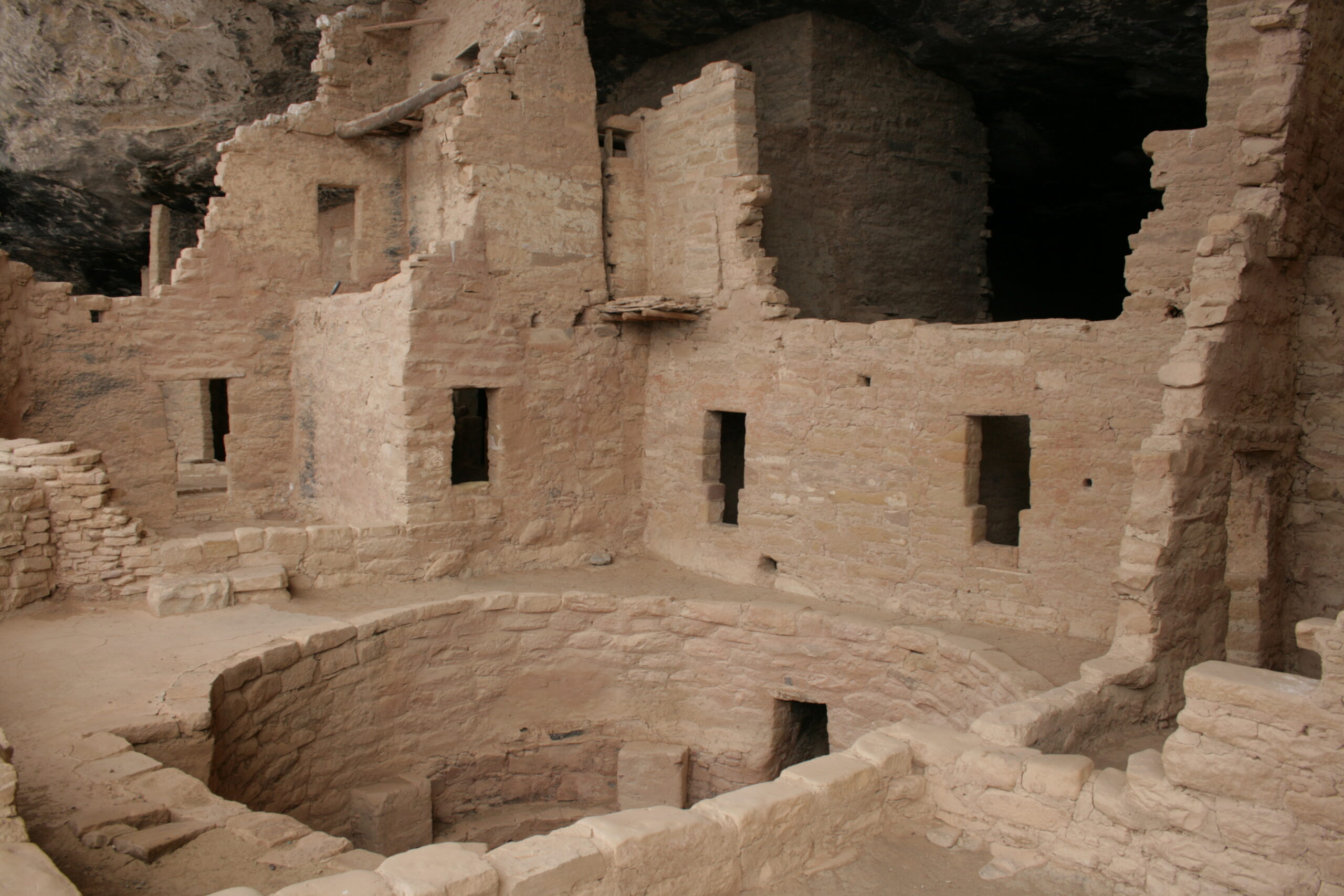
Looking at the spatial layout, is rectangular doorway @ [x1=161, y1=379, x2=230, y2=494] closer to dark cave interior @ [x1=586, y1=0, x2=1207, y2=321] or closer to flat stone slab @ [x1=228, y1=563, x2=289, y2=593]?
flat stone slab @ [x1=228, y1=563, x2=289, y2=593]

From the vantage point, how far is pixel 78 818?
452 centimetres

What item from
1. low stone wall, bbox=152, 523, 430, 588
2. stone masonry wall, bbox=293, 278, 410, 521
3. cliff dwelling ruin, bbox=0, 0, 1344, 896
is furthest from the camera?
stone masonry wall, bbox=293, 278, 410, 521

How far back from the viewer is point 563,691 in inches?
334

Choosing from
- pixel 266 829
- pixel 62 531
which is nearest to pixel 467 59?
pixel 62 531

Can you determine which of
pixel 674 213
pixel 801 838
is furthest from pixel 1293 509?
pixel 674 213

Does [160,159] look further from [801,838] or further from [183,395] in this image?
[801,838]

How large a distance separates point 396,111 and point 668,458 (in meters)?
4.36

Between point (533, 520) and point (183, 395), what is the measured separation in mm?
7253

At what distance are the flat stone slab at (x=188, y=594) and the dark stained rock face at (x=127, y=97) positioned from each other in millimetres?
6512

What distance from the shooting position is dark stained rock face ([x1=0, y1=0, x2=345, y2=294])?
10977 mm

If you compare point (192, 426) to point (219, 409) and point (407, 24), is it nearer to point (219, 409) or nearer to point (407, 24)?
point (219, 409)

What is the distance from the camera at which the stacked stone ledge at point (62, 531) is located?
7332mm

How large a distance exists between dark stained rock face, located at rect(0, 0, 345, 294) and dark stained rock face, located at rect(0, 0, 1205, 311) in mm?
19

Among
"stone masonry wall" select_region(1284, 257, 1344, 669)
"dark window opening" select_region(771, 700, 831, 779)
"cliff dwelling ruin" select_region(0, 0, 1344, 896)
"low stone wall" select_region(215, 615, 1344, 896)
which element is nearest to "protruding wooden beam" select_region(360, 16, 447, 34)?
"cliff dwelling ruin" select_region(0, 0, 1344, 896)
